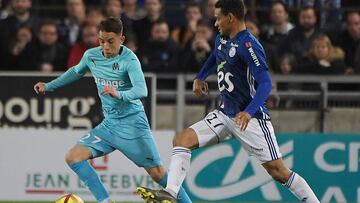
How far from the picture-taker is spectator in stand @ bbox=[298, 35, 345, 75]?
15.2 meters

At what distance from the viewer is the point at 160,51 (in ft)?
51.1

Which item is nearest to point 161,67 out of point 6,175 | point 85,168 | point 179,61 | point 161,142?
point 179,61

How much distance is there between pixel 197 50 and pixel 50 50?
204cm

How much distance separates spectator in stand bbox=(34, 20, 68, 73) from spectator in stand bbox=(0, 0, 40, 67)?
1.53ft

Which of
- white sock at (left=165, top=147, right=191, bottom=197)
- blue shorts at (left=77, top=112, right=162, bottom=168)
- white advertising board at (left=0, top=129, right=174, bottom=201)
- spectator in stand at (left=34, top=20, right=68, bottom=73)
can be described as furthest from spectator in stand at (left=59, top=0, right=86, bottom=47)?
white sock at (left=165, top=147, right=191, bottom=197)

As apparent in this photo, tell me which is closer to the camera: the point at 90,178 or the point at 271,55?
the point at 90,178

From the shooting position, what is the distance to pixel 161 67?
15453 mm

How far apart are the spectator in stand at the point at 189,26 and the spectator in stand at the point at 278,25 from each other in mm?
1016

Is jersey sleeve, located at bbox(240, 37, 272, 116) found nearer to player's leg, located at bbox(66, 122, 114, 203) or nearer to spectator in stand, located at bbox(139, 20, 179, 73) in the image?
player's leg, located at bbox(66, 122, 114, 203)

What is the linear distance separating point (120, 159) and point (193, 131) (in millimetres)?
3945

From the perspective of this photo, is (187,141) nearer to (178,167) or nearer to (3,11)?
(178,167)

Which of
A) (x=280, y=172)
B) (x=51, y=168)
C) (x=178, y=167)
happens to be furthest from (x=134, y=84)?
(x=51, y=168)

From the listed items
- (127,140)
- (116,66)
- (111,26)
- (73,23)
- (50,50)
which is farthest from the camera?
(73,23)

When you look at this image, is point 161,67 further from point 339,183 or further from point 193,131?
point 193,131
